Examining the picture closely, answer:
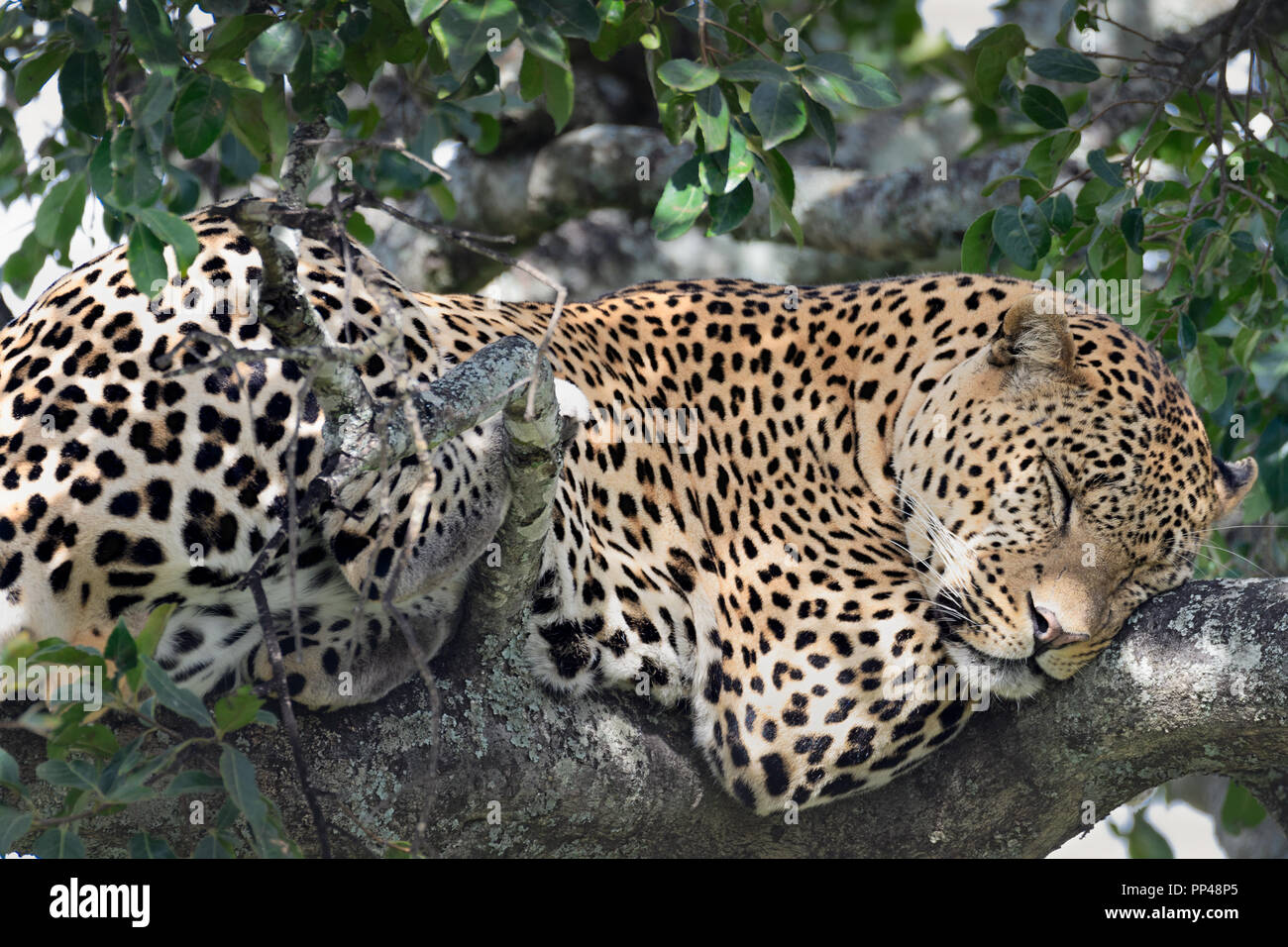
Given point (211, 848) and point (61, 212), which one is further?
point (61, 212)

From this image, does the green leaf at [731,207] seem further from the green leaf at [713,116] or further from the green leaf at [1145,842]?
the green leaf at [1145,842]

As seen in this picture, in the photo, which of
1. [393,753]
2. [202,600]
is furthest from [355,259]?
[393,753]

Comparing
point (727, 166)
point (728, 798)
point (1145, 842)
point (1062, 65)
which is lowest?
point (1145, 842)

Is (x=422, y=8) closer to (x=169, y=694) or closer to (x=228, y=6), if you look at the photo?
(x=228, y=6)

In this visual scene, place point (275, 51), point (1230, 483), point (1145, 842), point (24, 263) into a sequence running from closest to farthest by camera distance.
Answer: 1. point (275, 51)
2. point (1230, 483)
3. point (24, 263)
4. point (1145, 842)

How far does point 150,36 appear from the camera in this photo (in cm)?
380

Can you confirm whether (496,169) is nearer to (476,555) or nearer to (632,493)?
(632,493)

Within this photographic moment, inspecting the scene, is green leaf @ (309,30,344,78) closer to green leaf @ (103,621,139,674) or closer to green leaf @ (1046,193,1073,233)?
green leaf @ (103,621,139,674)

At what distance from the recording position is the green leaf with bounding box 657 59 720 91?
4184 millimetres

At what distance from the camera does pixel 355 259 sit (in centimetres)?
409

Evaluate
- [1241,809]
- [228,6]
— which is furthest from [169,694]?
[1241,809]

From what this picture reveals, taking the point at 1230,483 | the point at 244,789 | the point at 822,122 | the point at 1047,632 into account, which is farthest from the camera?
the point at 1230,483

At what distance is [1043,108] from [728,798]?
3.05 m

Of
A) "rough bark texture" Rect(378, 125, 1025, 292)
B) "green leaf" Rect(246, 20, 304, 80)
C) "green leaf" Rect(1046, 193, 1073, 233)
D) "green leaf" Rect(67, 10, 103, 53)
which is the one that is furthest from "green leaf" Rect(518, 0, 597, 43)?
"rough bark texture" Rect(378, 125, 1025, 292)
